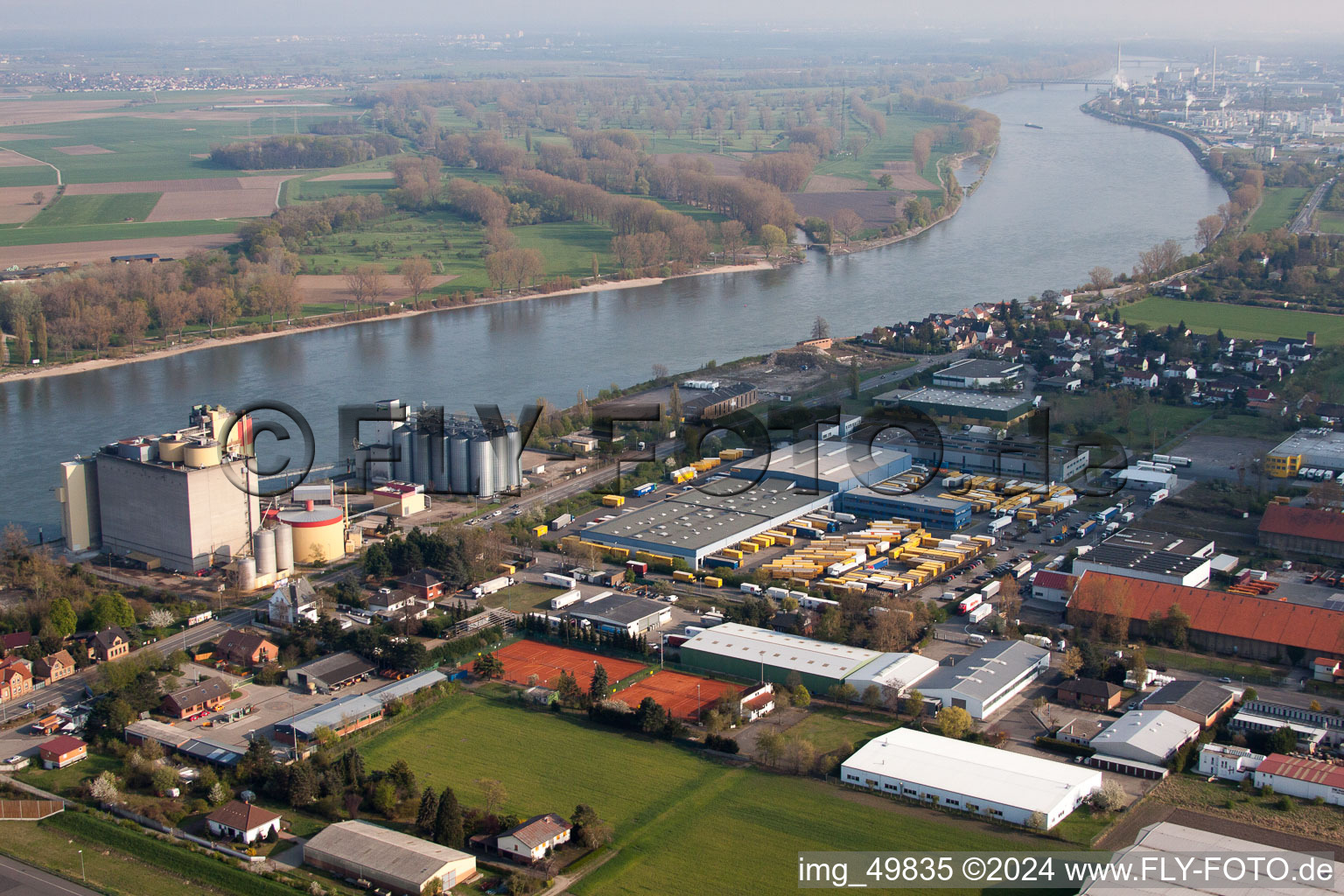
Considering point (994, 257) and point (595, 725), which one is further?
point (994, 257)

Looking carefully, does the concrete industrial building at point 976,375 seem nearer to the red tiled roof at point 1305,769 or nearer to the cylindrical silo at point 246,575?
the cylindrical silo at point 246,575

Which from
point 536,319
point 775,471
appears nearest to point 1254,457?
point 775,471

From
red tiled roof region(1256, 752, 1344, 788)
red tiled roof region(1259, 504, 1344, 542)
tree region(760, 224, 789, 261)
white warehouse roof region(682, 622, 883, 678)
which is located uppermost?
tree region(760, 224, 789, 261)

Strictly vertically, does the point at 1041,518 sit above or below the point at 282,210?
below

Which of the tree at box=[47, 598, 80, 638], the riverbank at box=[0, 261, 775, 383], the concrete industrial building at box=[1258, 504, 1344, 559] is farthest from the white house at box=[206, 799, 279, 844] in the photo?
the riverbank at box=[0, 261, 775, 383]

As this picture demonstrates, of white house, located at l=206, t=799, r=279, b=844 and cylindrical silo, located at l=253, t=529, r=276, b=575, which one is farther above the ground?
cylindrical silo, located at l=253, t=529, r=276, b=575

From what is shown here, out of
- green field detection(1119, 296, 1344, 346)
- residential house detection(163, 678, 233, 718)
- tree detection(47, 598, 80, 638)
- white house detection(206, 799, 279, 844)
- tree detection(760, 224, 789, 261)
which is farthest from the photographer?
tree detection(760, 224, 789, 261)

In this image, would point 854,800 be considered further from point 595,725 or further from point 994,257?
point 994,257

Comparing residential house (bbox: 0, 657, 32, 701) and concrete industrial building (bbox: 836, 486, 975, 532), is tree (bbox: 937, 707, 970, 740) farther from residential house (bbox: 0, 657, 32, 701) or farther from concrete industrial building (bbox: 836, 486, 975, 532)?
residential house (bbox: 0, 657, 32, 701)

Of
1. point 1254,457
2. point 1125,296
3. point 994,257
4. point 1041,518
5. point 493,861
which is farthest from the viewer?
point 994,257
